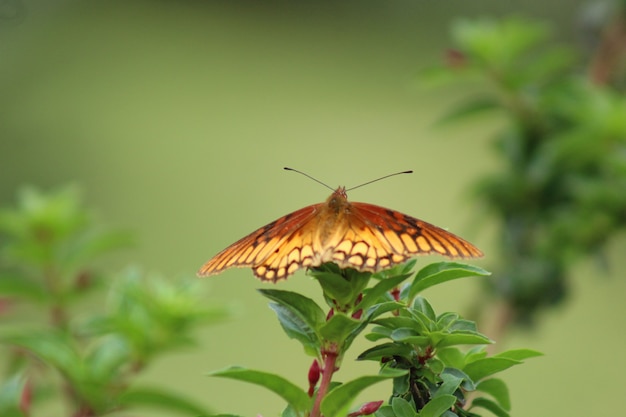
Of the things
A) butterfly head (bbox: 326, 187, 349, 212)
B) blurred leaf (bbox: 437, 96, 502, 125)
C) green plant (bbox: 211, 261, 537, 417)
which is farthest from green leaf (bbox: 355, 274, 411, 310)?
blurred leaf (bbox: 437, 96, 502, 125)

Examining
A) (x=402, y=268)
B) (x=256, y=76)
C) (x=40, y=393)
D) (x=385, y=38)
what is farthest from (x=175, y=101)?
(x=402, y=268)

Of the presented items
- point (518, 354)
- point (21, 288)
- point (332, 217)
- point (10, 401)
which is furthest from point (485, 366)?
point (21, 288)

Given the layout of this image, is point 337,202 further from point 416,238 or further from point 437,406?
point 437,406

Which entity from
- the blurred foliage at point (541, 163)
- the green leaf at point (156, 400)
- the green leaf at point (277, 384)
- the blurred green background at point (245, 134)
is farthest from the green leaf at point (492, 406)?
the blurred green background at point (245, 134)

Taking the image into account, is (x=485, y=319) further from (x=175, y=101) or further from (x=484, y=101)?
(x=175, y=101)

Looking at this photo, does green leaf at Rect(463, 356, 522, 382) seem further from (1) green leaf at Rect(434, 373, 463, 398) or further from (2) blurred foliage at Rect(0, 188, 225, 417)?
(2) blurred foliage at Rect(0, 188, 225, 417)

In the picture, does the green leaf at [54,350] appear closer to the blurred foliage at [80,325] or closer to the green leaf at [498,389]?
the blurred foliage at [80,325]
